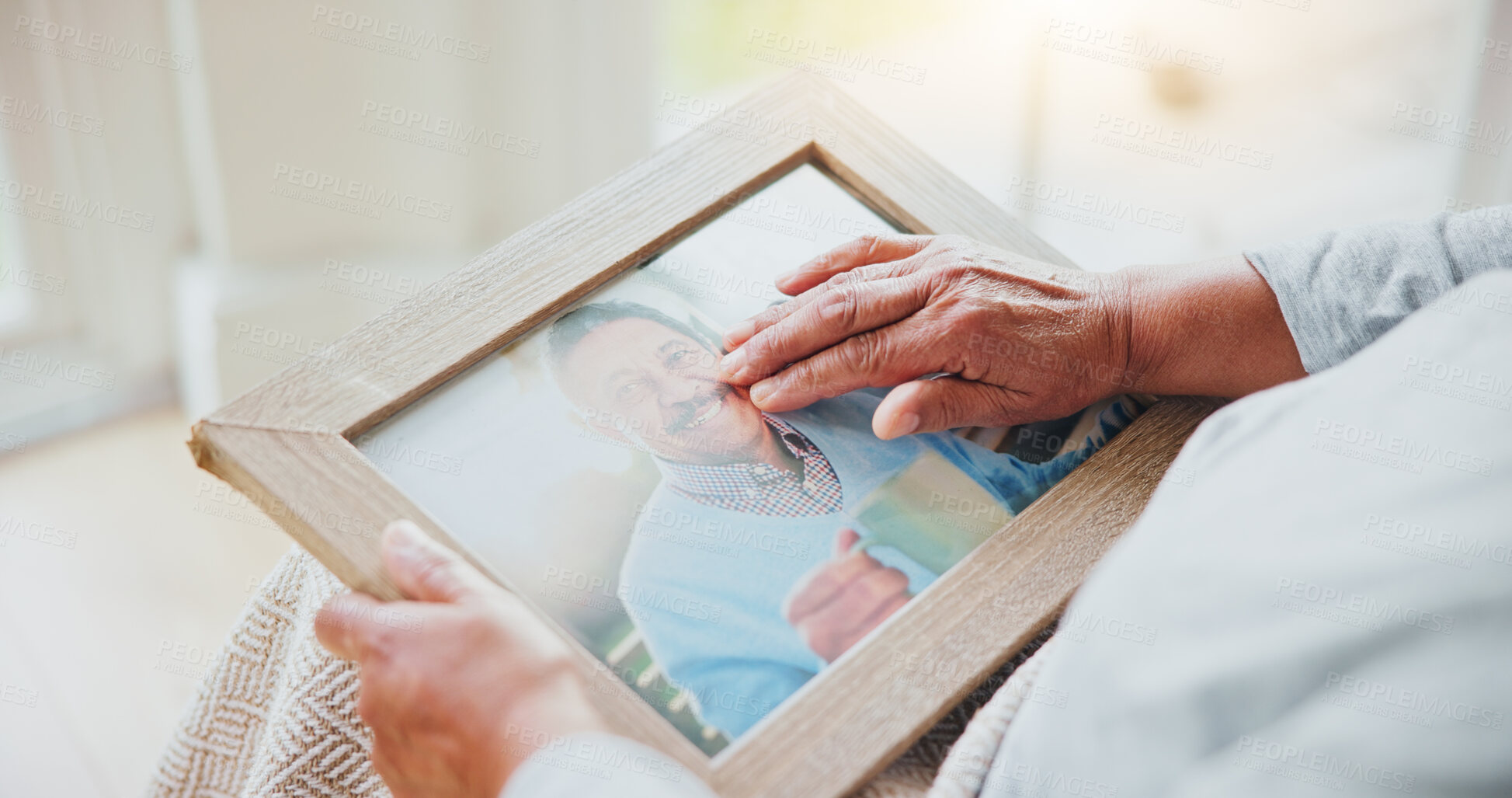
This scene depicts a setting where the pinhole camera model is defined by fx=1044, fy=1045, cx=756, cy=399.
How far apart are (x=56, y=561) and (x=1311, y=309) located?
5.50ft

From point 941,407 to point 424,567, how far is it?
1.27ft

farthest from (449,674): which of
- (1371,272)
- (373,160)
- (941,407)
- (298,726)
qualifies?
(373,160)

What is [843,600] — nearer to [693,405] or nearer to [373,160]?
[693,405]

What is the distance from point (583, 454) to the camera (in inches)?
28.6

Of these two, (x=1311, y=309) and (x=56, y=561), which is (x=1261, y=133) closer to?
(x=1311, y=309)

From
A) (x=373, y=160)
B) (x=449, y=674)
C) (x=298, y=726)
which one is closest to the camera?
(x=449, y=674)

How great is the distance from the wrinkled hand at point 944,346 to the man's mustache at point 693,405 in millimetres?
15

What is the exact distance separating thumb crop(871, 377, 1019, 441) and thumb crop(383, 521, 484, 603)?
0.32 metres

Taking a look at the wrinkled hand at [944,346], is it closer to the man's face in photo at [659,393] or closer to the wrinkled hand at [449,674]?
the man's face in photo at [659,393]

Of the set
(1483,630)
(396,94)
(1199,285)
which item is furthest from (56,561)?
(1483,630)

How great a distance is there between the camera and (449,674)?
0.60 metres

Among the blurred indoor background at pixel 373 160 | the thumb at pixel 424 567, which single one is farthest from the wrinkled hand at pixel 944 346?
the blurred indoor background at pixel 373 160

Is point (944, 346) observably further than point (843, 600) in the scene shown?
Yes

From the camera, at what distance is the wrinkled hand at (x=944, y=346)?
79 centimetres
